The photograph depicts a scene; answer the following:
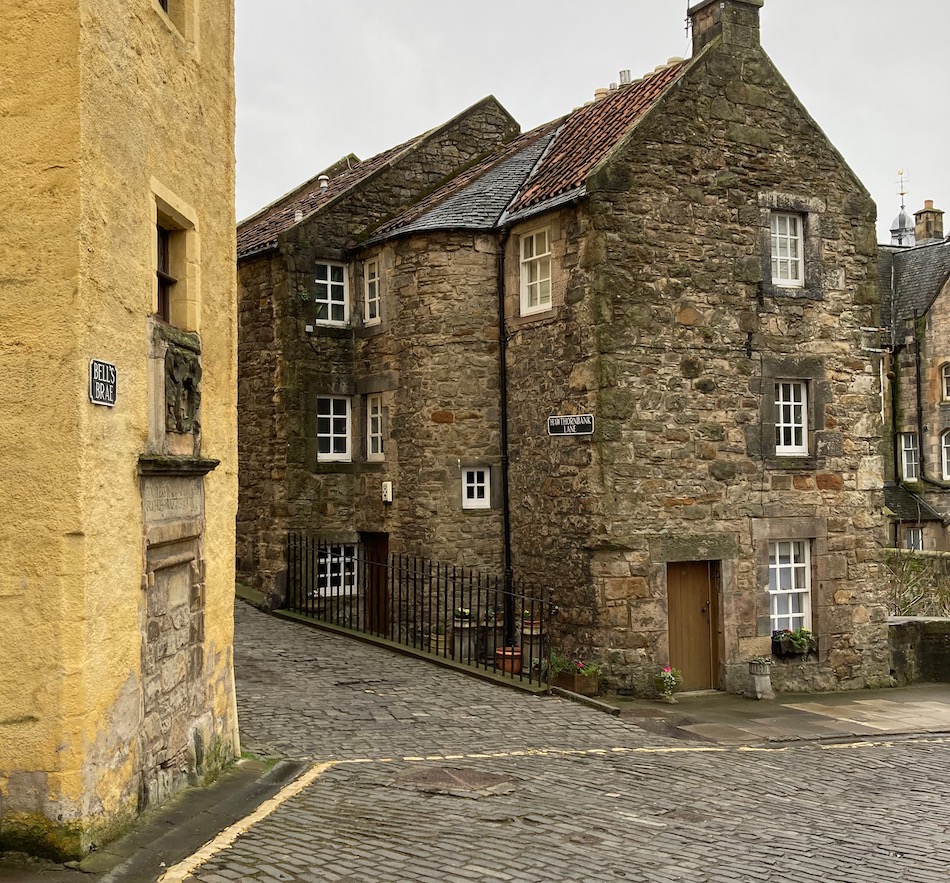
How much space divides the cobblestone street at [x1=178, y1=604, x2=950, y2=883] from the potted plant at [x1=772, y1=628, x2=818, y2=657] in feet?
10.4

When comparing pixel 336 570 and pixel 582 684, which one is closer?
pixel 582 684

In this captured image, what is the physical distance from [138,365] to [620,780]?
18.2 ft

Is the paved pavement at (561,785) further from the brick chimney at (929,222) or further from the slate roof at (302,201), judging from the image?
the brick chimney at (929,222)

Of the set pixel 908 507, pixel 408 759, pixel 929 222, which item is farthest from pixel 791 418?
pixel 929 222

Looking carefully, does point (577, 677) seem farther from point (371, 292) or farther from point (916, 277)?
point (916, 277)

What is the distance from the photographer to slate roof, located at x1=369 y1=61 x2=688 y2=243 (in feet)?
52.8

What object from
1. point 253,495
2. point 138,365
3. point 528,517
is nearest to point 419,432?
point 528,517

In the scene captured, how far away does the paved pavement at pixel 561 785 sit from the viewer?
7.30 meters

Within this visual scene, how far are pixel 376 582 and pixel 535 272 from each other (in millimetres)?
5826

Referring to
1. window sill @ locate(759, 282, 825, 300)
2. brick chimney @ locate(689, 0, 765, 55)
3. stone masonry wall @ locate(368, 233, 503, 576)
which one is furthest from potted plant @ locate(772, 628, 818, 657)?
brick chimney @ locate(689, 0, 765, 55)

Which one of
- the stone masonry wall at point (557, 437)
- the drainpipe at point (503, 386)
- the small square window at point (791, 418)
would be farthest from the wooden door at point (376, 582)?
the small square window at point (791, 418)

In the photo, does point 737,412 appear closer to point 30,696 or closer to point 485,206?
point 485,206

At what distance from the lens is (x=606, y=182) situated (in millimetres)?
15000

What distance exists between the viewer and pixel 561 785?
31.4 ft
